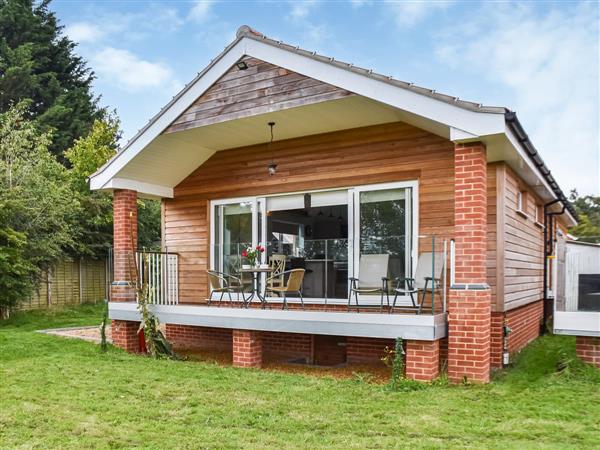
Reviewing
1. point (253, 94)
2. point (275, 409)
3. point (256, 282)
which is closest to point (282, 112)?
point (253, 94)

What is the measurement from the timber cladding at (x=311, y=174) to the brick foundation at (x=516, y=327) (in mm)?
1448

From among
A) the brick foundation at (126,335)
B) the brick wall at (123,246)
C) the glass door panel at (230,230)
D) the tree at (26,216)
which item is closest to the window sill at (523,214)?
the glass door panel at (230,230)

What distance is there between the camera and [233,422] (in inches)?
181

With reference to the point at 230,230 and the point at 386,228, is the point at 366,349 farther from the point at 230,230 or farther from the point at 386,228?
the point at 230,230

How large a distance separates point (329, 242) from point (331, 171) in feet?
4.14

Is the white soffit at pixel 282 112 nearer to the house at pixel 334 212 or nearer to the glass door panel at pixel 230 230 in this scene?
the house at pixel 334 212

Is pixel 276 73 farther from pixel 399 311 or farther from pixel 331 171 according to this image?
pixel 399 311

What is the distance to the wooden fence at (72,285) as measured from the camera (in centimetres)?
1557

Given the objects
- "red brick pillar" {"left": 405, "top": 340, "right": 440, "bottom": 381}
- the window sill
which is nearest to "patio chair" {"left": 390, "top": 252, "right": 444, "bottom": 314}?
"red brick pillar" {"left": 405, "top": 340, "right": 440, "bottom": 381}

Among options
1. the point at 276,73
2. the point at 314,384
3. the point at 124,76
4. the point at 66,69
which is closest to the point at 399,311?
the point at 314,384

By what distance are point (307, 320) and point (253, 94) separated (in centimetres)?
328

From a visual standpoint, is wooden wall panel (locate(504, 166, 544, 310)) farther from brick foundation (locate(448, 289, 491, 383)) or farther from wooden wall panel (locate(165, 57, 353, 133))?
wooden wall panel (locate(165, 57, 353, 133))

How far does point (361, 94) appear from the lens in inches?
255

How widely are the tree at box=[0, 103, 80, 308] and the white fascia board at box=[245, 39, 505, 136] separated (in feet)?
26.4
